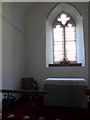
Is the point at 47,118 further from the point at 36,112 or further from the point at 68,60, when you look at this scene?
the point at 68,60

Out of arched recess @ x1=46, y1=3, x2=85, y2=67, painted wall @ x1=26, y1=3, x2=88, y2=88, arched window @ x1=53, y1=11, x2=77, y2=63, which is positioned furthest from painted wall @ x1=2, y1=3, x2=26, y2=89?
arched window @ x1=53, y1=11, x2=77, y2=63

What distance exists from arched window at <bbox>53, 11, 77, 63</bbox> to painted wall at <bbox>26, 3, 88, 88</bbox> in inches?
22.6

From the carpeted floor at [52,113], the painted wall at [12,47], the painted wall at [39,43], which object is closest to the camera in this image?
the carpeted floor at [52,113]

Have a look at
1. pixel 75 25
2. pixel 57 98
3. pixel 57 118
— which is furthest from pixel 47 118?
pixel 75 25

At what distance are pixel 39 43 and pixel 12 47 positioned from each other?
129cm

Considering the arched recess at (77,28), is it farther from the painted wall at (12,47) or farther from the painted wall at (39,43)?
the painted wall at (12,47)

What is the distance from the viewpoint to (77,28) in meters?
5.98

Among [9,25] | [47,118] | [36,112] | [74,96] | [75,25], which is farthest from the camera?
[75,25]

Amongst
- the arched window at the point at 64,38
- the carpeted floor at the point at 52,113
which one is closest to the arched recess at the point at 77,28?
the arched window at the point at 64,38

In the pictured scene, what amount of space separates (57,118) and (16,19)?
3397 mm

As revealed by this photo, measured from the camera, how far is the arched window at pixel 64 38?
6.03m

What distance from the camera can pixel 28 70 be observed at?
584cm

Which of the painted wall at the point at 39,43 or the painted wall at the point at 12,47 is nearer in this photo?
the painted wall at the point at 12,47

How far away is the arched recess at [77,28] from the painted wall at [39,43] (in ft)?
0.51
